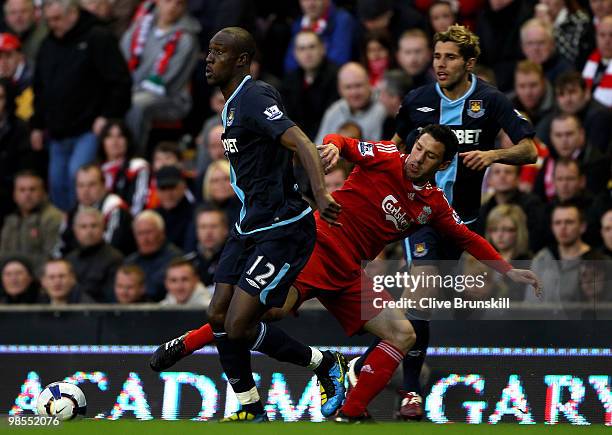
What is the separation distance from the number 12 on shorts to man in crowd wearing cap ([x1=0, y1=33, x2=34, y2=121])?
337 inches

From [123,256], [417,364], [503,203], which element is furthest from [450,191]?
[123,256]

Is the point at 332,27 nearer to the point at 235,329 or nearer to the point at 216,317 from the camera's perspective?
the point at 216,317

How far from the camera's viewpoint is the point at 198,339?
368 inches

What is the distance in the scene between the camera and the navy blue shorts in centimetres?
866

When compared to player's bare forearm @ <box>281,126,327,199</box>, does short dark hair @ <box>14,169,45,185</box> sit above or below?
below

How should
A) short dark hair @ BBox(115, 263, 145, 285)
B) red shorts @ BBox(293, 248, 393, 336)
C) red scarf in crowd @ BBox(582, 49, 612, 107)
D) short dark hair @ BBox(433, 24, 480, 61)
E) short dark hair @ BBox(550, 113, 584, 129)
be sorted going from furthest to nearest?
1. red scarf in crowd @ BBox(582, 49, 612, 107)
2. short dark hair @ BBox(550, 113, 584, 129)
3. short dark hair @ BBox(115, 263, 145, 285)
4. short dark hair @ BBox(433, 24, 480, 61)
5. red shorts @ BBox(293, 248, 393, 336)

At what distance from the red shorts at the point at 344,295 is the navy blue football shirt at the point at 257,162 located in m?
0.61

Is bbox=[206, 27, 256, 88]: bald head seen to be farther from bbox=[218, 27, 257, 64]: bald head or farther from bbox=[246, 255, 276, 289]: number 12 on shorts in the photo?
bbox=[246, 255, 276, 289]: number 12 on shorts

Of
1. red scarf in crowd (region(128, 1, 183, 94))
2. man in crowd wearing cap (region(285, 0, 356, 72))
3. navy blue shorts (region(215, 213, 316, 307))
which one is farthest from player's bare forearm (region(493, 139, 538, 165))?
red scarf in crowd (region(128, 1, 183, 94))

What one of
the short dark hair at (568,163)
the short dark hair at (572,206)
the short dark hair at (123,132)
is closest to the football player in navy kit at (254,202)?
the short dark hair at (572,206)

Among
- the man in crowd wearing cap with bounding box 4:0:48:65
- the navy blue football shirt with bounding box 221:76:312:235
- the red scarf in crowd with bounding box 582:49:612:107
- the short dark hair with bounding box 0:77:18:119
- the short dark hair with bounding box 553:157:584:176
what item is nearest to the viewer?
the navy blue football shirt with bounding box 221:76:312:235

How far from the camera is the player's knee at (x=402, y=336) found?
9.21m

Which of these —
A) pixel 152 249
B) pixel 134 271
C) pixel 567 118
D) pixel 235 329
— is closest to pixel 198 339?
pixel 235 329

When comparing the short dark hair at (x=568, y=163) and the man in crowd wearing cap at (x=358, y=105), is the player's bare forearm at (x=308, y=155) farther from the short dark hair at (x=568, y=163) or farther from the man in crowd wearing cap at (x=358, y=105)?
the man in crowd wearing cap at (x=358, y=105)
